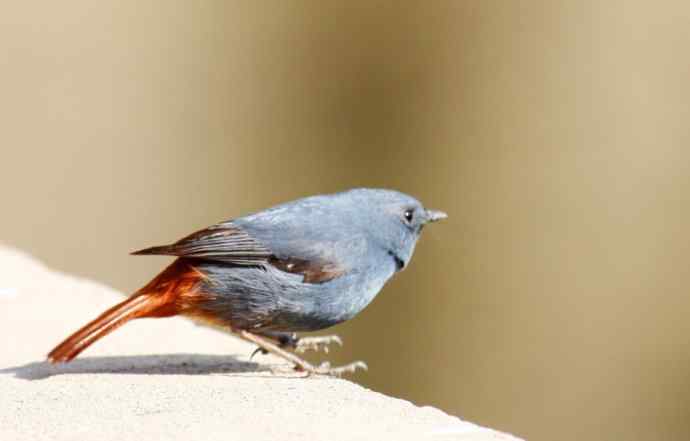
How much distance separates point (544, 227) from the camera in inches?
392

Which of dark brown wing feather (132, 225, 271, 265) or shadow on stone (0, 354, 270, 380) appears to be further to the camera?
dark brown wing feather (132, 225, 271, 265)

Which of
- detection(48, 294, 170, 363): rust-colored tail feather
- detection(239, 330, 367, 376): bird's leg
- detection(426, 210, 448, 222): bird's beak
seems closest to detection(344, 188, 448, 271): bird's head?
detection(426, 210, 448, 222): bird's beak

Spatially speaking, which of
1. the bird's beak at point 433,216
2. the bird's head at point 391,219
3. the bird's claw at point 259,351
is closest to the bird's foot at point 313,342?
the bird's claw at point 259,351

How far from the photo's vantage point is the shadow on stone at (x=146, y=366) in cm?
455

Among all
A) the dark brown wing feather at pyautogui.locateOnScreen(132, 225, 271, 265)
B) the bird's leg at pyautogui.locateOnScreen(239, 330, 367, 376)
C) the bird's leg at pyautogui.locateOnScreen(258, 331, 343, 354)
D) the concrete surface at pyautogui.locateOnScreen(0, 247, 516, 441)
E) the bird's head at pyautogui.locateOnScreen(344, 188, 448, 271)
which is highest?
the bird's head at pyautogui.locateOnScreen(344, 188, 448, 271)

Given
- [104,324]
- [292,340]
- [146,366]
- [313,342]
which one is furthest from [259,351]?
[104,324]

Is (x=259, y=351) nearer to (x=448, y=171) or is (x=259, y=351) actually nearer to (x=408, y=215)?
(x=408, y=215)

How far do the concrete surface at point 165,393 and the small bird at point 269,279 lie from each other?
0.58 feet

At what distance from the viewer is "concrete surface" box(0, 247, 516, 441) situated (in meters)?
3.48

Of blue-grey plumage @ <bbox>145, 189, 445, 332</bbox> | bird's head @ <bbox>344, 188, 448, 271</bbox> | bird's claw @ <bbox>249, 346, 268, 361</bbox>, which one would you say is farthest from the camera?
bird's head @ <bbox>344, 188, 448, 271</bbox>

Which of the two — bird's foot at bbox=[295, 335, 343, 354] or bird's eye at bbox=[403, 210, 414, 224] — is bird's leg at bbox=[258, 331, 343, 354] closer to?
bird's foot at bbox=[295, 335, 343, 354]

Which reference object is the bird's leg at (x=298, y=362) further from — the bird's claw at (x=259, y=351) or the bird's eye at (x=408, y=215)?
the bird's eye at (x=408, y=215)

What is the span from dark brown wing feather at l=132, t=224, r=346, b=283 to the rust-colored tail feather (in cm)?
22

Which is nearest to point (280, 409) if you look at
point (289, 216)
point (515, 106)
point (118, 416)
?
point (118, 416)
